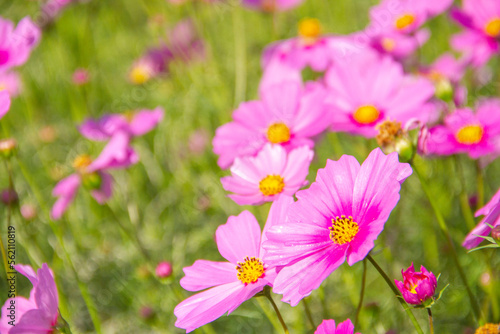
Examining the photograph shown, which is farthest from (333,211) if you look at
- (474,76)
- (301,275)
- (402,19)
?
(474,76)

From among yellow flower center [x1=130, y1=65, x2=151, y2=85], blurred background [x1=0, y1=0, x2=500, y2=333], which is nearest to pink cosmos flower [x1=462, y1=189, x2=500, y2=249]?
blurred background [x1=0, y1=0, x2=500, y2=333]

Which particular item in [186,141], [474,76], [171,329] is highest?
[474,76]

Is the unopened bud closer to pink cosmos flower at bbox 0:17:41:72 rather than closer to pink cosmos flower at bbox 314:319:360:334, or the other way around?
pink cosmos flower at bbox 0:17:41:72

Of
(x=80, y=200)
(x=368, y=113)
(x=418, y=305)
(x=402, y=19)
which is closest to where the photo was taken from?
(x=418, y=305)

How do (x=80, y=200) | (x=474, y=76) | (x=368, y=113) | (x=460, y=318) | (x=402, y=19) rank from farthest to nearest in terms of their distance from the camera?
(x=80, y=200) < (x=474, y=76) < (x=402, y=19) < (x=460, y=318) < (x=368, y=113)

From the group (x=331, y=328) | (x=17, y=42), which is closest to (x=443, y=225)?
(x=331, y=328)

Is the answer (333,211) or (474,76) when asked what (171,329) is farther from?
(474,76)
